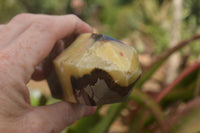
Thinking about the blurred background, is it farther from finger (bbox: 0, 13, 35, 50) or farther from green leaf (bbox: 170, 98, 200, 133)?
finger (bbox: 0, 13, 35, 50)

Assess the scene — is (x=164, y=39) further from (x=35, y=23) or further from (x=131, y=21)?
(x=35, y=23)

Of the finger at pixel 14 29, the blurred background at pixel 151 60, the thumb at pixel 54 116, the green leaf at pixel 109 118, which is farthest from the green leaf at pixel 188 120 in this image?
the finger at pixel 14 29

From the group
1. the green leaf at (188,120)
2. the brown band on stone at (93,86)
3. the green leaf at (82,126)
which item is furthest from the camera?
the green leaf at (82,126)

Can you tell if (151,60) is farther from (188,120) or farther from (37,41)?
(37,41)

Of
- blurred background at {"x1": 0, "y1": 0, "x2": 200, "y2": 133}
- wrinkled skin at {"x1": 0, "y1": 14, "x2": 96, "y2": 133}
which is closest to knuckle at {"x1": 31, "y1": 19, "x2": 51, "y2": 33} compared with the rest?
wrinkled skin at {"x1": 0, "y1": 14, "x2": 96, "y2": 133}

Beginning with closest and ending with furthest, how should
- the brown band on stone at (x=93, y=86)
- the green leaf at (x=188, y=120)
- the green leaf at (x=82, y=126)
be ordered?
the brown band on stone at (x=93, y=86)
the green leaf at (x=188, y=120)
the green leaf at (x=82, y=126)

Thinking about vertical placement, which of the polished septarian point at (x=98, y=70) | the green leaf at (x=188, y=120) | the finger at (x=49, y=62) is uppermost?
the polished septarian point at (x=98, y=70)

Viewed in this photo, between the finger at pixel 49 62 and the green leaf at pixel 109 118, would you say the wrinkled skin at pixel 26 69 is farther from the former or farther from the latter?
the green leaf at pixel 109 118
